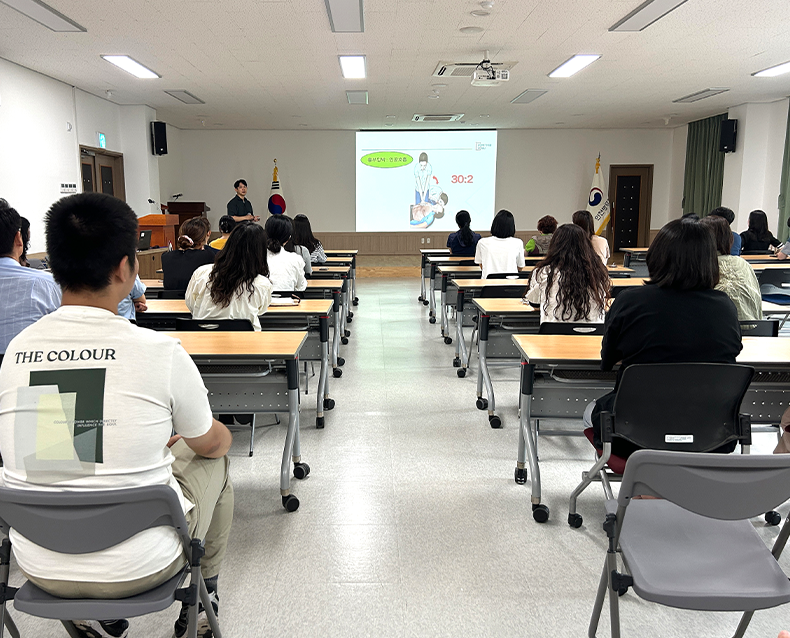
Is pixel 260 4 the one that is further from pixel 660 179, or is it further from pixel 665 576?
pixel 660 179

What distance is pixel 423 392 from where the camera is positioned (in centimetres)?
437

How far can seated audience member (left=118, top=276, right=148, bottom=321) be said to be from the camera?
11.0 feet

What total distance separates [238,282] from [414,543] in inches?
68.4

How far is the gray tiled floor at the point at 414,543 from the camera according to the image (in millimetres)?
1920

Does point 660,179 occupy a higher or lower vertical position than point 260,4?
lower

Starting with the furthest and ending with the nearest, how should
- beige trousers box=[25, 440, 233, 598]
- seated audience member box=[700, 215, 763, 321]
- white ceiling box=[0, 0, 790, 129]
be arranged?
white ceiling box=[0, 0, 790, 129], seated audience member box=[700, 215, 763, 321], beige trousers box=[25, 440, 233, 598]

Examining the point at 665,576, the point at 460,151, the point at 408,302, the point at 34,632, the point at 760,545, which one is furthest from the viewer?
the point at 460,151

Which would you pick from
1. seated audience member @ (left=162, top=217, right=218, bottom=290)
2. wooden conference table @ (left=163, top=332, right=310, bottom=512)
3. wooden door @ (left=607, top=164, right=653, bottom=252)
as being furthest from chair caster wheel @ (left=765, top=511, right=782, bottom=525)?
wooden door @ (left=607, top=164, right=653, bottom=252)

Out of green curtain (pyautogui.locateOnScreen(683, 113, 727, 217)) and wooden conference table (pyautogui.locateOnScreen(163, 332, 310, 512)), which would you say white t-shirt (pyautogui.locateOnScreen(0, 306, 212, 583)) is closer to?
wooden conference table (pyautogui.locateOnScreen(163, 332, 310, 512))

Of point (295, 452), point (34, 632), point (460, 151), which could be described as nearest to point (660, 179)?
point (460, 151)

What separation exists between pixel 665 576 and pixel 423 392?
296cm

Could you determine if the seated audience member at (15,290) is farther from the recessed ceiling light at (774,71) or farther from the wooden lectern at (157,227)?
the recessed ceiling light at (774,71)

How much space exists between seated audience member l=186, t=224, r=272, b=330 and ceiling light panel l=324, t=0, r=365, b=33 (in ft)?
8.16

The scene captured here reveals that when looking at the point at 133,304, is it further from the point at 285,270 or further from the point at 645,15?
the point at 645,15
